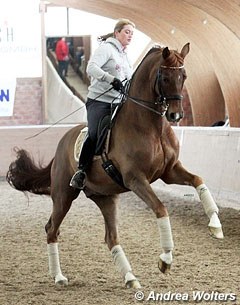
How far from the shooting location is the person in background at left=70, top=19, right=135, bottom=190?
6957 millimetres

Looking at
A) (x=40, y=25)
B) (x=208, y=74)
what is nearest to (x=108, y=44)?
(x=208, y=74)

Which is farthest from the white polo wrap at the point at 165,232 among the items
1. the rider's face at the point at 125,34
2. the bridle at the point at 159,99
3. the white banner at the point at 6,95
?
the white banner at the point at 6,95

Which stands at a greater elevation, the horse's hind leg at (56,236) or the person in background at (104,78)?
the person in background at (104,78)

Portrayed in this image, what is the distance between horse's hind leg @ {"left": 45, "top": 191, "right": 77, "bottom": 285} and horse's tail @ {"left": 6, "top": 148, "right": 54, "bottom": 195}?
608 mm

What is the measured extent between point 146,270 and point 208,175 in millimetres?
5228

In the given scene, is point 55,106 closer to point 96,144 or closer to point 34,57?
point 34,57

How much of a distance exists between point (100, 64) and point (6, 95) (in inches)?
547

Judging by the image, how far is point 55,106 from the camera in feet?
70.8

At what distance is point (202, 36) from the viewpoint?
51.5ft

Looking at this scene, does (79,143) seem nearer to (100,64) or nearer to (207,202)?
(100,64)

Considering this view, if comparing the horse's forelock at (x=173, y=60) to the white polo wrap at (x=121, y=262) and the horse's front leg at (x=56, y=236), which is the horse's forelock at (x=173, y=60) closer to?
the white polo wrap at (x=121, y=262)

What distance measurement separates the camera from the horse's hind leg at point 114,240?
6602mm

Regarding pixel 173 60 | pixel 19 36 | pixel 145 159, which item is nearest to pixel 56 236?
pixel 145 159

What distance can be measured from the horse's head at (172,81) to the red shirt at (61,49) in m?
14.8
